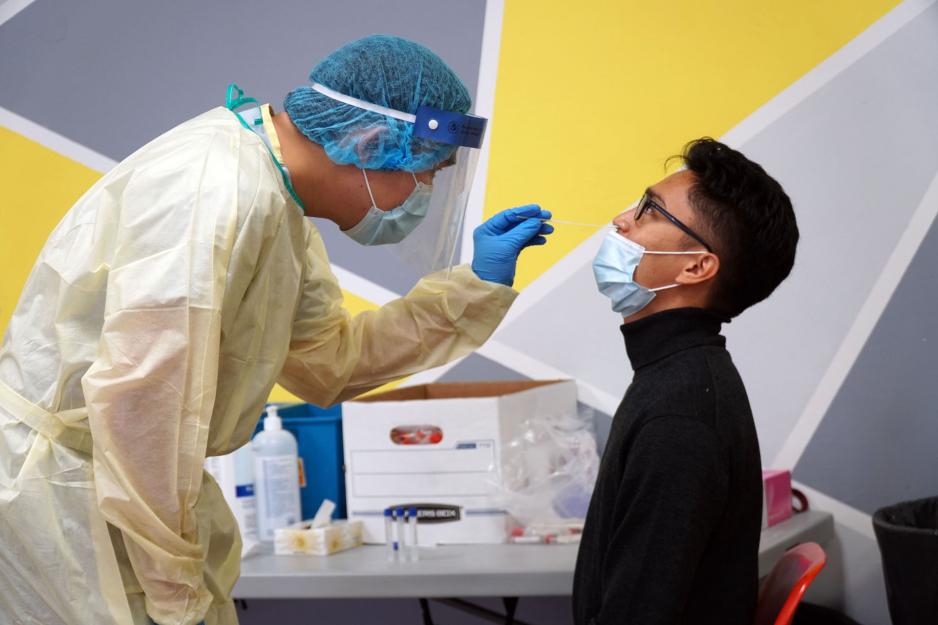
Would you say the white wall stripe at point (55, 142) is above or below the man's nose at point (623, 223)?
above

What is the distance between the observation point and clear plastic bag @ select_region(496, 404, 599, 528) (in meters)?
2.09

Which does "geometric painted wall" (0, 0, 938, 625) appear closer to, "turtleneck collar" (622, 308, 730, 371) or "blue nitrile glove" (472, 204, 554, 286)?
"blue nitrile glove" (472, 204, 554, 286)

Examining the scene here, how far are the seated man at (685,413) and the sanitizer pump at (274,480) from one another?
0.89m

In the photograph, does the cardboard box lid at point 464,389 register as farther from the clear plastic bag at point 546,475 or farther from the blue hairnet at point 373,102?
the blue hairnet at point 373,102

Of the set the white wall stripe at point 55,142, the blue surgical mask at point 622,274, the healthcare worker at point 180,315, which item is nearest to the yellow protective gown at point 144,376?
the healthcare worker at point 180,315

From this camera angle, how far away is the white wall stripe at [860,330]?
7.41ft

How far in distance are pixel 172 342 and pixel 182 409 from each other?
0.09 meters

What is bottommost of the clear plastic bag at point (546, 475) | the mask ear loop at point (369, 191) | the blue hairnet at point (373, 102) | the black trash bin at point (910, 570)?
the black trash bin at point (910, 570)

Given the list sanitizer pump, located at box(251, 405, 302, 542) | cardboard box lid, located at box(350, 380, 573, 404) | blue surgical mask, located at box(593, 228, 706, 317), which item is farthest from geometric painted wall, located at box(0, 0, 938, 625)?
blue surgical mask, located at box(593, 228, 706, 317)

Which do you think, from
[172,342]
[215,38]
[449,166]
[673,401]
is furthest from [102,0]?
[673,401]

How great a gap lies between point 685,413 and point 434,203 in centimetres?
52

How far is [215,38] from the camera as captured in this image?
277 centimetres

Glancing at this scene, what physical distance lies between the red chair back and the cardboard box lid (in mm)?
890

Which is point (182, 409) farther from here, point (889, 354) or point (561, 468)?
point (889, 354)
